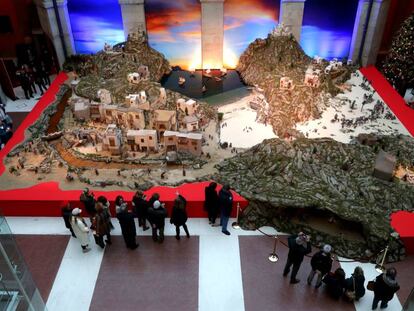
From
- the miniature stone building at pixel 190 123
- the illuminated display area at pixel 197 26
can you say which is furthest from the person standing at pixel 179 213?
the illuminated display area at pixel 197 26

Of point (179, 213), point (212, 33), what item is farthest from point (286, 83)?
point (179, 213)

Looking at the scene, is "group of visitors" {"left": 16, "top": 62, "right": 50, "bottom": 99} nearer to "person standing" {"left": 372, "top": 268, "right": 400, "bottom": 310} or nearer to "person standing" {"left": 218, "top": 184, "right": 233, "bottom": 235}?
"person standing" {"left": 218, "top": 184, "right": 233, "bottom": 235}

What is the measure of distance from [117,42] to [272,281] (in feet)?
48.4

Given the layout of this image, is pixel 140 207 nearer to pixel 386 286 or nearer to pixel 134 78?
pixel 386 286

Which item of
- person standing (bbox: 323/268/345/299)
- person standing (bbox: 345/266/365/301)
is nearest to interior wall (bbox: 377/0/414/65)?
person standing (bbox: 345/266/365/301)

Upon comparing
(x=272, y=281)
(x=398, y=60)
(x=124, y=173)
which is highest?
(x=398, y=60)

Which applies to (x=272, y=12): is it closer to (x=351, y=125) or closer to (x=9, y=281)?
(x=351, y=125)

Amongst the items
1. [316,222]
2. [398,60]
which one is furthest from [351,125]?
[316,222]

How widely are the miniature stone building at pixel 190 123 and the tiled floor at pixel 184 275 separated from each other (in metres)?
4.34

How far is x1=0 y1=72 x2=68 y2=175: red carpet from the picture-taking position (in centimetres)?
1231

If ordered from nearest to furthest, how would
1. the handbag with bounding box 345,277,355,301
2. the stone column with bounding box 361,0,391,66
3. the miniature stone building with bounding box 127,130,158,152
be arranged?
the handbag with bounding box 345,277,355,301, the miniature stone building with bounding box 127,130,158,152, the stone column with bounding box 361,0,391,66

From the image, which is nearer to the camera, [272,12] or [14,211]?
[14,211]

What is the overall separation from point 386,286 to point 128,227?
5.31 m

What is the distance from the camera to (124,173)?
1093 centimetres
